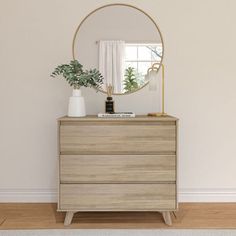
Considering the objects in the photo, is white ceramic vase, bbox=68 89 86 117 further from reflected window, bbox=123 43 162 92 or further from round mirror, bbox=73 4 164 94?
reflected window, bbox=123 43 162 92

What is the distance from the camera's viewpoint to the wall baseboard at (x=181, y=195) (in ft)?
10.8

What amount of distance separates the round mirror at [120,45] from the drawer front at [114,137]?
66 centimetres

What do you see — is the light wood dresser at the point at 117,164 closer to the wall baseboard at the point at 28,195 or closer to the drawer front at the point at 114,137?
the drawer front at the point at 114,137

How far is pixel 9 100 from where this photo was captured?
10.7ft

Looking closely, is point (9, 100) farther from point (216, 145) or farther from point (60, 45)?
point (216, 145)

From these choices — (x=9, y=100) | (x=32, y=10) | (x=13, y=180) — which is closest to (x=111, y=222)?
(x=13, y=180)

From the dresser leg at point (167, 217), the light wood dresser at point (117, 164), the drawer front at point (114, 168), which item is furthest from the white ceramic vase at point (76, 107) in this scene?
the dresser leg at point (167, 217)

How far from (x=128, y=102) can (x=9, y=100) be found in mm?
1138

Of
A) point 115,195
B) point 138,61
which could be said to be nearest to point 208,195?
point 115,195

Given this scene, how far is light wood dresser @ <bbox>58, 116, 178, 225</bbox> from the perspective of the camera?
269 cm

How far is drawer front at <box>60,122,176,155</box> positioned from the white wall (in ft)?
2.03

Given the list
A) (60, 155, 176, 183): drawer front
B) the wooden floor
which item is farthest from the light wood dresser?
the wooden floor

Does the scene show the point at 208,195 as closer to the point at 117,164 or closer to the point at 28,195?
the point at 117,164

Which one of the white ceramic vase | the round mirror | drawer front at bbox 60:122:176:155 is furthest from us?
the round mirror
